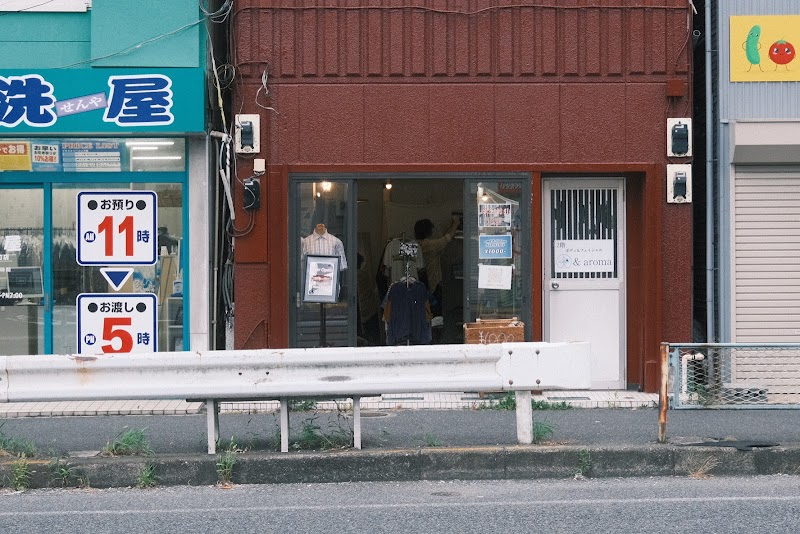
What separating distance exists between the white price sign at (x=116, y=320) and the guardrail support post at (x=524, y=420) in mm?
3288

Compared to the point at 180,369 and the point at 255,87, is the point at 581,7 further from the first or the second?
the point at 180,369

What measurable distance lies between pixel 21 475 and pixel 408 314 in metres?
6.19

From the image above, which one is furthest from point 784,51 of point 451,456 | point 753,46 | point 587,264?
point 451,456

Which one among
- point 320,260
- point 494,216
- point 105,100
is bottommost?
point 320,260

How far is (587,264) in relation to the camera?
12.8 metres

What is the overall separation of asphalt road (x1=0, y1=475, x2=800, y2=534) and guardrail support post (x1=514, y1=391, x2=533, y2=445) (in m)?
0.45

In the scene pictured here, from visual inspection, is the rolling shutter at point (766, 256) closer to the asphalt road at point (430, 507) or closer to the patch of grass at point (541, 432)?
the patch of grass at point (541, 432)

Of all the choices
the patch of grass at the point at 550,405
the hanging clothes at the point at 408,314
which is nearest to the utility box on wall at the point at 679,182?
the patch of grass at the point at 550,405

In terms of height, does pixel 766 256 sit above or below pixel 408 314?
above

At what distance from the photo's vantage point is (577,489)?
7.81 m

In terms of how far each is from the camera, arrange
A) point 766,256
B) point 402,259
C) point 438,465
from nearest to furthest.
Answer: point 438,465 → point 766,256 → point 402,259

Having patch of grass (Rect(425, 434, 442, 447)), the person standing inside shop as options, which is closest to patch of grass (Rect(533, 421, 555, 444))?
patch of grass (Rect(425, 434, 442, 447))

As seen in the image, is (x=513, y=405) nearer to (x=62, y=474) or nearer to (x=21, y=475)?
(x=62, y=474)

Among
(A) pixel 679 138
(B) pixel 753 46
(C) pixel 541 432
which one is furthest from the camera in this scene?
(A) pixel 679 138
